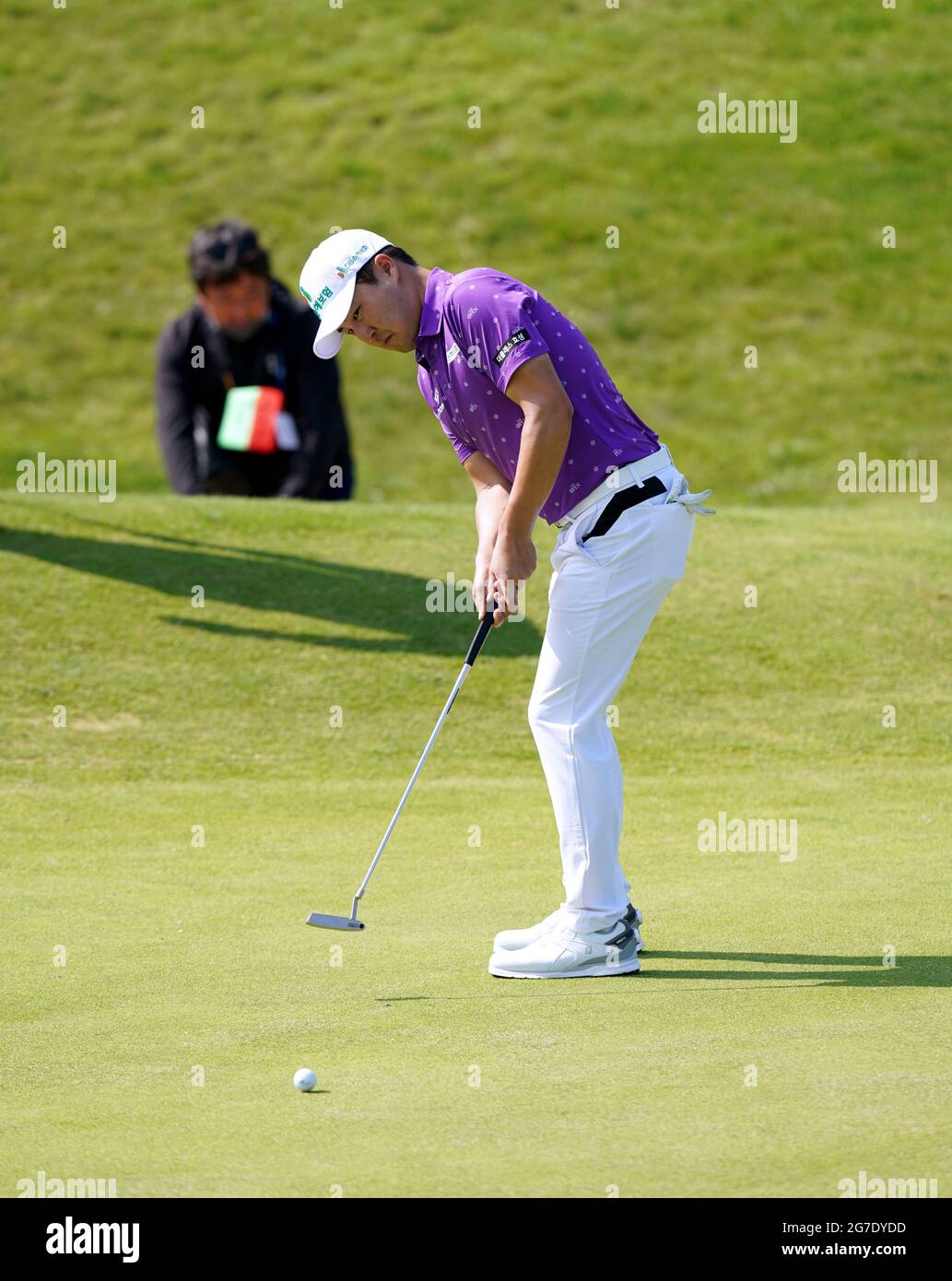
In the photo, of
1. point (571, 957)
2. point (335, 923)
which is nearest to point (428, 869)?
point (335, 923)

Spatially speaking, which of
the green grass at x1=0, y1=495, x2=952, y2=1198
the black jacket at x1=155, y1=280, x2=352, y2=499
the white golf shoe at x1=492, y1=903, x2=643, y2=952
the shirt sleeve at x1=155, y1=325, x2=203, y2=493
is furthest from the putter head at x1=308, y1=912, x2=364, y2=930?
the shirt sleeve at x1=155, y1=325, x2=203, y2=493

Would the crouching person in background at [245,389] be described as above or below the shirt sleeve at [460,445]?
above

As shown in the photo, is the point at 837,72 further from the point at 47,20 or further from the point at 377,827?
the point at 377,827

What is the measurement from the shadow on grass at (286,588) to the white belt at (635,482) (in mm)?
5078

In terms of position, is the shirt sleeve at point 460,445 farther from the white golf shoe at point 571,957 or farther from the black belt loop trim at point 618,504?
the white golf shoe at point 571,957

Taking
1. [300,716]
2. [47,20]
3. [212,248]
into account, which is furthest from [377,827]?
[47,20]

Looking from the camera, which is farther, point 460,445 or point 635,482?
point 460,445

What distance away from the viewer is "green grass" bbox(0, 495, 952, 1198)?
3.70m

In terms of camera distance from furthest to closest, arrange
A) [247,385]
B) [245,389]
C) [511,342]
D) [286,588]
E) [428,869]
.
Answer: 1. [247,385]
2. [245,389]
3. [286,588]
4. [428,869]
5. [511,342]

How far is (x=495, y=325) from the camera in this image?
4.84m

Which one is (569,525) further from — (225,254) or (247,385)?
(247,385)

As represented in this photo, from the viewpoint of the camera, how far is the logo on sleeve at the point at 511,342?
15.8 ft

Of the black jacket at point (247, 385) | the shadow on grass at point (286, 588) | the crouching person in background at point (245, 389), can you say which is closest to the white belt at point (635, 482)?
the shadow on grass at point (286, 588)

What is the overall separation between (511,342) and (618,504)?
572 millimetres
